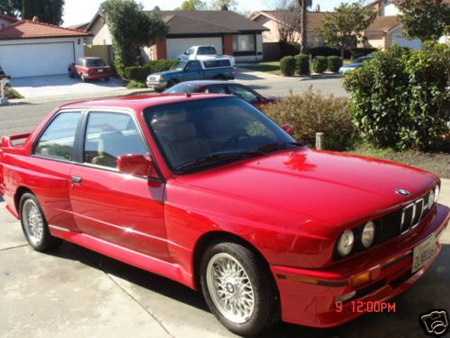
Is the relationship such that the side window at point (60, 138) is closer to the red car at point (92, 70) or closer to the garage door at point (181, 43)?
the red car at point (92, 70)

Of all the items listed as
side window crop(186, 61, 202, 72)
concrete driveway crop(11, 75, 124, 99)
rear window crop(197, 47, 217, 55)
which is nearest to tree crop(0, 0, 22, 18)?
concrete driveway crop(11, 75, 124, 99)

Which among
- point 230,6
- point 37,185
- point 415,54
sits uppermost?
point 230,6

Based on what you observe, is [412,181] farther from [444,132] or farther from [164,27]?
[164,27]

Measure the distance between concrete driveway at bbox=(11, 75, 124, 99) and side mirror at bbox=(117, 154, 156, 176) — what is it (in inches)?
1094

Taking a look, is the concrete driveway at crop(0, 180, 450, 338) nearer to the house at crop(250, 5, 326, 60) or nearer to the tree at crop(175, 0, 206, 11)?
the house at crop(250, 5, 326, 60)

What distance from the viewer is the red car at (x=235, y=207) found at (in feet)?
10.3

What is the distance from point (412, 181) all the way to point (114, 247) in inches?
96.0

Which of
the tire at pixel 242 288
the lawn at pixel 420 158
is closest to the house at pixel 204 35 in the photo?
the lawn at pixel 420 158

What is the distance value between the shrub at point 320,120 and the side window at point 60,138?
17.1 ft

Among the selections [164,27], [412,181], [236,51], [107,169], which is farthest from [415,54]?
[236,51]

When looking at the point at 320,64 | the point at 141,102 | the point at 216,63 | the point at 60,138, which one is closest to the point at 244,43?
the point at 320,64

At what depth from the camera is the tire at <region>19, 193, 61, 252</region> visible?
541 centimetres

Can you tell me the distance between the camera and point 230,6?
254ft

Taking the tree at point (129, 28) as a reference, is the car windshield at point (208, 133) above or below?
below
